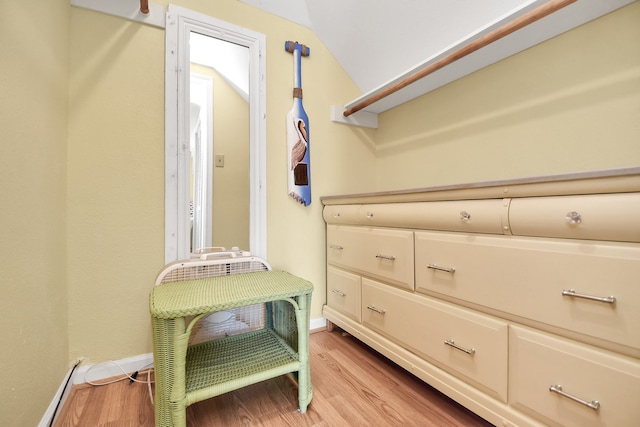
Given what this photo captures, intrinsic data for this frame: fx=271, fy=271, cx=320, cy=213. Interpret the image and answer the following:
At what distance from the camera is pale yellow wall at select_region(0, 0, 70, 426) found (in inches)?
30.1

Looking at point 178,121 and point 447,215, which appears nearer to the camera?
point 447,215

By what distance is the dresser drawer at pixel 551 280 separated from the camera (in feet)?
2.09

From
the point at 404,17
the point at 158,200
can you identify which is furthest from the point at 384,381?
the point at 404,17

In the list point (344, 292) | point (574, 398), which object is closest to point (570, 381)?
point (574, 398)

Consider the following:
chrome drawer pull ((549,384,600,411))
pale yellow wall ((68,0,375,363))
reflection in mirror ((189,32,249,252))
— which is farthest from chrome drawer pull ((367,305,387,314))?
pale yellow wall ((68,0,375,363))

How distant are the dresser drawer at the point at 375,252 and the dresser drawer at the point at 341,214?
4 cm

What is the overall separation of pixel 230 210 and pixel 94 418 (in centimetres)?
103

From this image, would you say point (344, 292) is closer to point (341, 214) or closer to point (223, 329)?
point (341, 214)

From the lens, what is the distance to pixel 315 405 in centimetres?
111

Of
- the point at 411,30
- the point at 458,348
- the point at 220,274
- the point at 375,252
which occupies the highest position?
the point at 411,30

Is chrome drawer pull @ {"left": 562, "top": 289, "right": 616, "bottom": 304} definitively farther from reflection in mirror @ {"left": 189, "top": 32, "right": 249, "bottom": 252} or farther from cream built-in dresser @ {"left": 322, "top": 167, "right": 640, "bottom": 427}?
reflection in mirror @ {"left": 189, "top": 32, "right": 249, "bottom": 252}

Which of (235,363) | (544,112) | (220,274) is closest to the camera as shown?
(235,363)

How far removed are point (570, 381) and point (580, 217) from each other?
0.44 metres

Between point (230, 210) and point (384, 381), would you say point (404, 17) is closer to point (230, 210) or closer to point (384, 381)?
point (230, 210)
